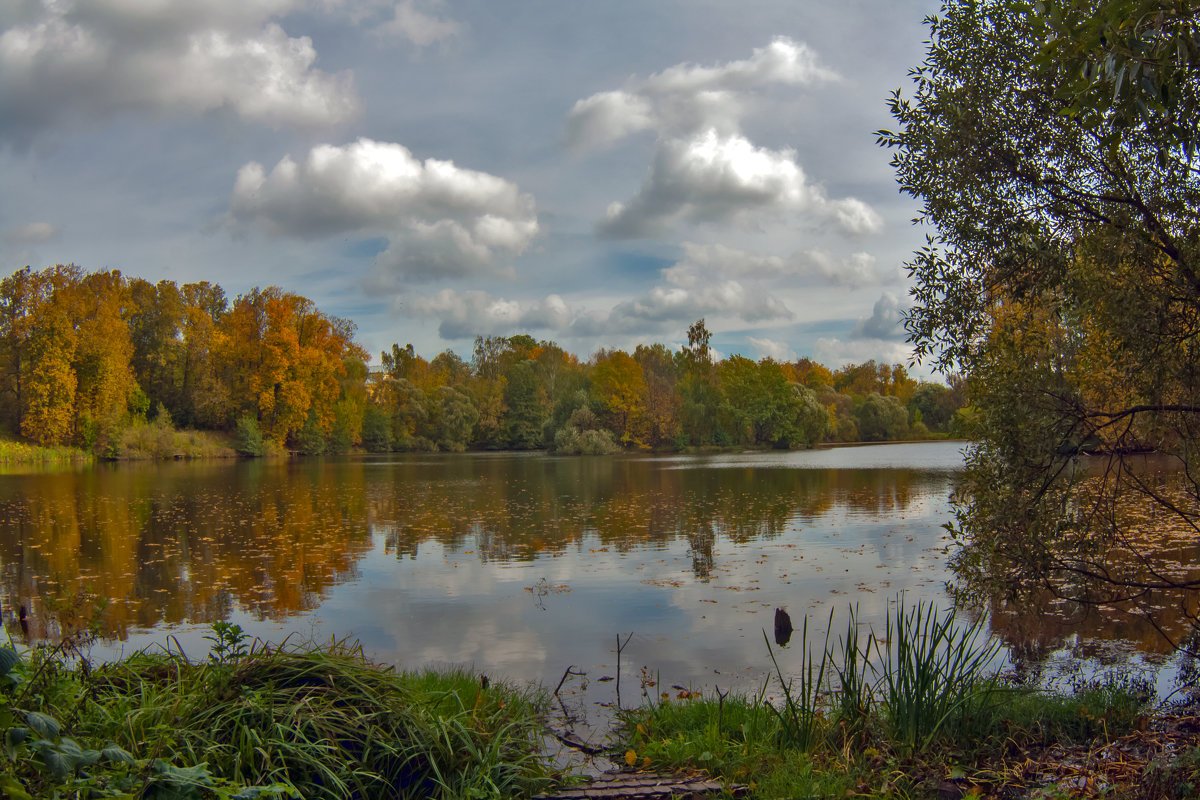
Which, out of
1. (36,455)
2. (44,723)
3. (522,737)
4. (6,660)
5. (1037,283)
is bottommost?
(522,737)

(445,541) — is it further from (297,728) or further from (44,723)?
(44,723)

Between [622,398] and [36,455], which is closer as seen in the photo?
[36,455]

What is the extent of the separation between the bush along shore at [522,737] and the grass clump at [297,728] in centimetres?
1

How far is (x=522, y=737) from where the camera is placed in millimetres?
5520

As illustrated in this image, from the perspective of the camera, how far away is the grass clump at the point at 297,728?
407 cm

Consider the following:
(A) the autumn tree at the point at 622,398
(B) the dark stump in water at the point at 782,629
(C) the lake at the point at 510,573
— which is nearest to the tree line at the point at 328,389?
(A) the autumn tree at the point at 622,398

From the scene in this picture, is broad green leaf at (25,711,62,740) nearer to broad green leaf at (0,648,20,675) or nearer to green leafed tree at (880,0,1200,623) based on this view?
broad green leaf at (0,648,20,675)

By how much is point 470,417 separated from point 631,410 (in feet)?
51.9

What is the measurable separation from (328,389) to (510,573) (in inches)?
2119

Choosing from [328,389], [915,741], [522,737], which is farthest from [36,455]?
[915,741]

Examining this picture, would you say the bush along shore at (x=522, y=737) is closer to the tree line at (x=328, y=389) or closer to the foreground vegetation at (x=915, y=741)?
the foreground vegetation at (x=915, y=741)

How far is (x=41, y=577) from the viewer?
42.3ft

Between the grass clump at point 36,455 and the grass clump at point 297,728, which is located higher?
the grass clump at point 36,455

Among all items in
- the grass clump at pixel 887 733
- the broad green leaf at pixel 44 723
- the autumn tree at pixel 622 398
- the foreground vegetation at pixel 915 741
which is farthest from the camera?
the autumn tree at pixel 622 398
